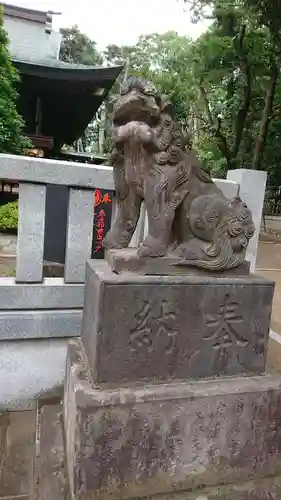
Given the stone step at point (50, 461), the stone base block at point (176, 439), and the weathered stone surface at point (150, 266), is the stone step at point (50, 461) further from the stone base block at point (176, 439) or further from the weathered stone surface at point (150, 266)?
the weathered stone surface at point (150, 266)

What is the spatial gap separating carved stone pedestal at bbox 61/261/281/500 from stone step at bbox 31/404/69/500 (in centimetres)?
7

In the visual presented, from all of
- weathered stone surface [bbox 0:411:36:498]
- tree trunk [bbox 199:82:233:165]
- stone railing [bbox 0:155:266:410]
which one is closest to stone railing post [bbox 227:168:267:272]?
stone railing [bbox 0:155:266:410]

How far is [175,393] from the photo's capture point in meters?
1.81

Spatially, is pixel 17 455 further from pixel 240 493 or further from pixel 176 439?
pixel 240 493

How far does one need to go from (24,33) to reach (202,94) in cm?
856

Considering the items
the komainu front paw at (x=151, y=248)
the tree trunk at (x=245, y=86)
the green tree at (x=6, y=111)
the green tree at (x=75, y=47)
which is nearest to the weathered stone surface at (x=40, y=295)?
the komainu front paw at (x=151, y=248)

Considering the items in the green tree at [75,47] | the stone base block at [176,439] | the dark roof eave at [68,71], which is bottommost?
the stone base block at [176,439]

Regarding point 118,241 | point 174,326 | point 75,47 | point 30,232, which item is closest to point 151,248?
point 118,241

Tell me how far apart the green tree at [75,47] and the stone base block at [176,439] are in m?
38.0

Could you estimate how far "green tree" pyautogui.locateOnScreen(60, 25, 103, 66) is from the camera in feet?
115

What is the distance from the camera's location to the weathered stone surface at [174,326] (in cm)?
177

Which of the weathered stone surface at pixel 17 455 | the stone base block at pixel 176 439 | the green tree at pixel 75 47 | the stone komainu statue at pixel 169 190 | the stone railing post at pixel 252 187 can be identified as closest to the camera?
the stone base block at pixel 176 439

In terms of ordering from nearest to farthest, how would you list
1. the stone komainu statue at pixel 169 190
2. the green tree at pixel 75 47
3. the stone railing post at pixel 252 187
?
the stone komainu statue at pixel 169 190 → the stone railing post at pixel 252 187 → the green tree at pixel 75 47

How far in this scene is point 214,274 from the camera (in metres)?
1.93
